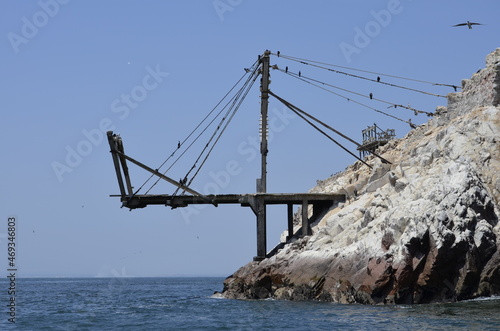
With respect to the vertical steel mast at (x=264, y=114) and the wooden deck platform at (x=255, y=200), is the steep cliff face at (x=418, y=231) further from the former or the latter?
the vertical steel mast at (x=264, y=114)

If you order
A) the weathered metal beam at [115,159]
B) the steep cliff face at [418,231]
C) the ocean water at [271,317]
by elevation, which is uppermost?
the weathered metal beam at [115,159]

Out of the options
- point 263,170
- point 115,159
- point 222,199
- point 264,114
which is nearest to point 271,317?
point 222,199

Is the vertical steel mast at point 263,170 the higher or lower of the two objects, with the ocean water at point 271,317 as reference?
higher

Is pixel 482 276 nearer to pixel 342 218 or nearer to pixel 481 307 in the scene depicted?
pixel 481 307

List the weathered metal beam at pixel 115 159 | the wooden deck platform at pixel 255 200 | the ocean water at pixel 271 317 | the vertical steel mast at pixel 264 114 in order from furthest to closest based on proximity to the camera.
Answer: the vertical steel mast at pixel 264 114
the wooden deck platform at pixel 255 200
the weathered metal beam at pixel 115 159
the ocean water at pixel 271 317

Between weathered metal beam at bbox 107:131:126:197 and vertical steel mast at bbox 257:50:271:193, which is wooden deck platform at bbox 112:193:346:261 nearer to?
weathered metal beam at bbox 107:131:126:197

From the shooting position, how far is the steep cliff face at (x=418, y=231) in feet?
146

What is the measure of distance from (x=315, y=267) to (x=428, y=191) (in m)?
8.39

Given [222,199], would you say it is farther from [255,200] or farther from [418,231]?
[418,231]

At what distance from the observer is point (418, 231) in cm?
4459

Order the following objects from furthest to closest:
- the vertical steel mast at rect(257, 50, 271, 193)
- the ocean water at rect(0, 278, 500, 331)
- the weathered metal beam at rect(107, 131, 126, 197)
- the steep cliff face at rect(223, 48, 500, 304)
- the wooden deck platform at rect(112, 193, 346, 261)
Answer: the vertical steel mast at rect(257, 50, 271, 193) < the wooden deck platform at rect(112, 193, 346, 261) < the weathered metal beam at rect(107, 131, 126, 197) < the steep cliff face at rect(223, 48, 500, 304) < the ocean water at rect(0, 278, 500, 331)

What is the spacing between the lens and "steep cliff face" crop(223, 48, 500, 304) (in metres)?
44.6

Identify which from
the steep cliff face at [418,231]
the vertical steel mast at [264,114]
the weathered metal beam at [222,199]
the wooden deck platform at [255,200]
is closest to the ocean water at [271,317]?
the steep cliff face at [418,231]

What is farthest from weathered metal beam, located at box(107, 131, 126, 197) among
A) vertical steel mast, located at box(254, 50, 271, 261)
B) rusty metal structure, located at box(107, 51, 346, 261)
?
vertical steel mast, located at box(254, 50, 271, 261)
